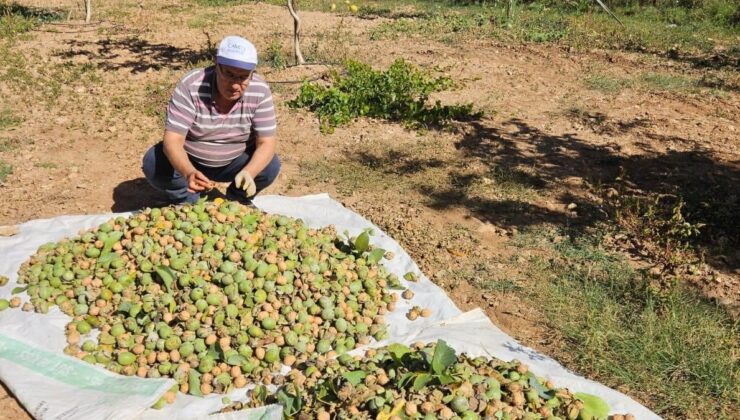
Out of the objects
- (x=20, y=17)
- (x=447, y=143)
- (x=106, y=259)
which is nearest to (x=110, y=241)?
(x=106, y=259)

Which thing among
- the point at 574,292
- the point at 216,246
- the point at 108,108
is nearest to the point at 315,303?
the point at 216,246

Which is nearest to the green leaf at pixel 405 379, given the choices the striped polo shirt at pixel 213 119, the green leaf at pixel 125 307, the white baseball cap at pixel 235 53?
the green leaf at pixel 125 307

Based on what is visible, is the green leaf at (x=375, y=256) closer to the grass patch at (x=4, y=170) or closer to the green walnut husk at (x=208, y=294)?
the green walnut husk at (x=208, y=294)

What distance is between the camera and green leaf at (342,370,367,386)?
2314 mm

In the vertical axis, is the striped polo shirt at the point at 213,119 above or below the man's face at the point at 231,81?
below

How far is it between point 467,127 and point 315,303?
358cm

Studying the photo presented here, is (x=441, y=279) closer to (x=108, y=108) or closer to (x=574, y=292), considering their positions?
(x=574, y=292)

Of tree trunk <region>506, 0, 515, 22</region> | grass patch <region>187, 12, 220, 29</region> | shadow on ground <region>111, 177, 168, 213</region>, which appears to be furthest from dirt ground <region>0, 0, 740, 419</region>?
tree trunk <region>506, 0, 515, 22</region>

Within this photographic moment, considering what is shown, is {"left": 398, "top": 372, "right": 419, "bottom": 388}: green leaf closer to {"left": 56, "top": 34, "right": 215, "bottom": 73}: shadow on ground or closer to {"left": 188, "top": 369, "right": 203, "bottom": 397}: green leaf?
{"left": 188, "top": 369, "right": 203, "bottom": 397}: green leaf

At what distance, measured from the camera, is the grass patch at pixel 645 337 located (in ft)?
9.06

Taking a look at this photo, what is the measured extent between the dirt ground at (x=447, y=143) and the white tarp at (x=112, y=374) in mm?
164

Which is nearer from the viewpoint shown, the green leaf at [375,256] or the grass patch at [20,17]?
the green leaf at [375,256]

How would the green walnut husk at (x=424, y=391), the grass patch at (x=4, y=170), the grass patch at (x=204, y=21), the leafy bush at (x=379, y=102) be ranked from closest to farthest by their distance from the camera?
1. the green walnut husk at (x=424, y=391)
2. the grass patch at (x=4, y=170)
3. the leafy bush at (x=379, y=102)
4. the grass patch at (x=204, y=21)

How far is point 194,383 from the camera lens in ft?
8.48
